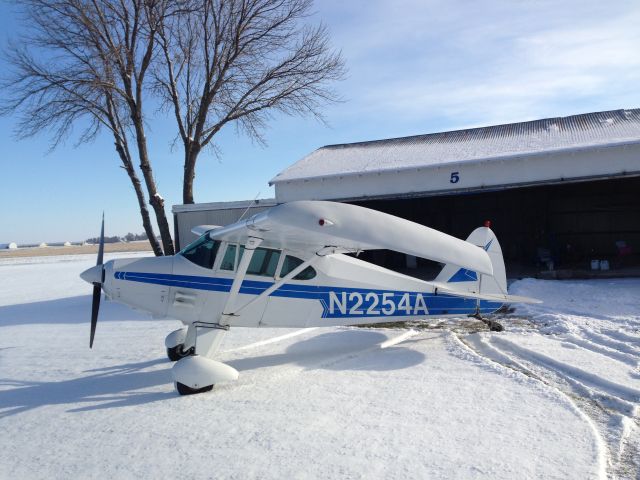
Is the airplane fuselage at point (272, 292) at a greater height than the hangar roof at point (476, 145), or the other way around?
the hangar roof at point (476, 145)

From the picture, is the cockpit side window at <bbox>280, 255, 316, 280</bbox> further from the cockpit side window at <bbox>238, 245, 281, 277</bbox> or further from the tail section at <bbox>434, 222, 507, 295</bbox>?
the tail section at <bbox>434, 222, 507, 295</bbox>

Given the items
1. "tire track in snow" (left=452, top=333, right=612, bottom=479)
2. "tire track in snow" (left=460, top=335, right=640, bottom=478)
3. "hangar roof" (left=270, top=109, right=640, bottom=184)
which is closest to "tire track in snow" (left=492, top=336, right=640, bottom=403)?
"tire track in snow" (left=460, top=335, right=640, bottom=478)

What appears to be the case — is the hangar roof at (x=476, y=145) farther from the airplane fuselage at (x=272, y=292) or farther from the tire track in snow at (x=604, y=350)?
the airplane fuselage at (x=272, y=292)

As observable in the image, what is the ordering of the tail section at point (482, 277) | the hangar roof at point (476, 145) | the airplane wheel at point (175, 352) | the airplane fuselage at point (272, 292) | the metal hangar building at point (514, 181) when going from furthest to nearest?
the hangar roof at point (476, 145) < the metal hangar building at point (514, 181) < the tail section at point (482, 277) < the airplane wheel at point (175, 352) < the airplane fuselage at point (272, 292)

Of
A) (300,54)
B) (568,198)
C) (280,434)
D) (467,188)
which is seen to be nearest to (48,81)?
(300,54)

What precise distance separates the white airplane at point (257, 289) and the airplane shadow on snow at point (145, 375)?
48 cm

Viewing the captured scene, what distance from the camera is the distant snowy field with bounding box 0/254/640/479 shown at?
3.38m

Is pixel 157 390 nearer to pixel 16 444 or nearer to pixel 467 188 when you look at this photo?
pixel 16 444

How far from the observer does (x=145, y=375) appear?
19.8ft

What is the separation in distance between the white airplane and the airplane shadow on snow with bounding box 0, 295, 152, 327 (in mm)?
5086

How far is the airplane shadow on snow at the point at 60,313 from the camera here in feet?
35.3

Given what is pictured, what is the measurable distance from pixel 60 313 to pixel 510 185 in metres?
12.6

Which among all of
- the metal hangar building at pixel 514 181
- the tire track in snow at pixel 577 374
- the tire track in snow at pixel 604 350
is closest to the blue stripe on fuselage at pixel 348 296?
the tire track in snow at pixel 577 374

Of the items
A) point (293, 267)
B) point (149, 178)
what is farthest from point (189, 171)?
point (293, 267)
